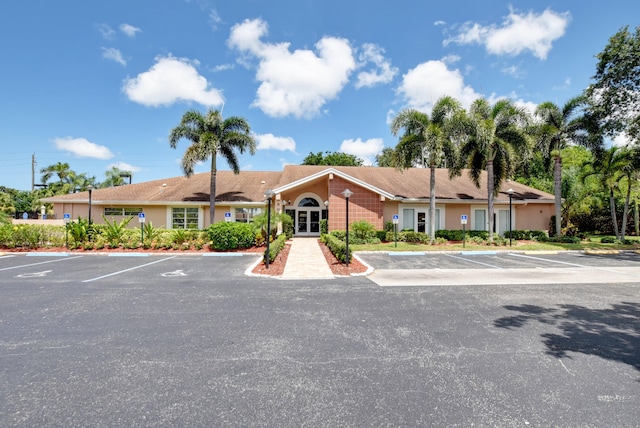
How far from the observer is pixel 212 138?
2045cm

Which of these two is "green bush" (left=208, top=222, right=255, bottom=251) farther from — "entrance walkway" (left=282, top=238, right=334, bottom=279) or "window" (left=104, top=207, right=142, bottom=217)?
"window" (left=104, top=207, right=142, bottom=217)

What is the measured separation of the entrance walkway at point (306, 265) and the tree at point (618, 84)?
21.2 m

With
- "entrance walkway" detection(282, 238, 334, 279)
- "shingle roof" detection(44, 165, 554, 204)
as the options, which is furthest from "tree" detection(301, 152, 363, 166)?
"entrance walkway" detection(282, 238, 334, 279)

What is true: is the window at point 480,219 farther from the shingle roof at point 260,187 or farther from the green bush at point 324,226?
the green bush at point 324,226

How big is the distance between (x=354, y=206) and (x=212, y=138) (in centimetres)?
1080

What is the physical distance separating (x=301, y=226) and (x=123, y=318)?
19.2m

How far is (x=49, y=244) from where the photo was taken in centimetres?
1753

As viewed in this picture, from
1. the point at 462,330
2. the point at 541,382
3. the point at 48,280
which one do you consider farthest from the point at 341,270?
the point at 48,280

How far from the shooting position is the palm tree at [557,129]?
68.9 feet

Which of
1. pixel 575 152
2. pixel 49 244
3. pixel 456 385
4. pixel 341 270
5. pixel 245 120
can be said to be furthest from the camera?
pixel 575 152

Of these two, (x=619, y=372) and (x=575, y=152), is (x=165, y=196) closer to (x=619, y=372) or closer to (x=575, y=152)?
(x=619, y=372)

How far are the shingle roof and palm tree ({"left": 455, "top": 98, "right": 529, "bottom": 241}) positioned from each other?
3.79 metres

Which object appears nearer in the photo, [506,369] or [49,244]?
[506,369]

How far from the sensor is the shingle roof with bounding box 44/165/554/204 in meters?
23.6
